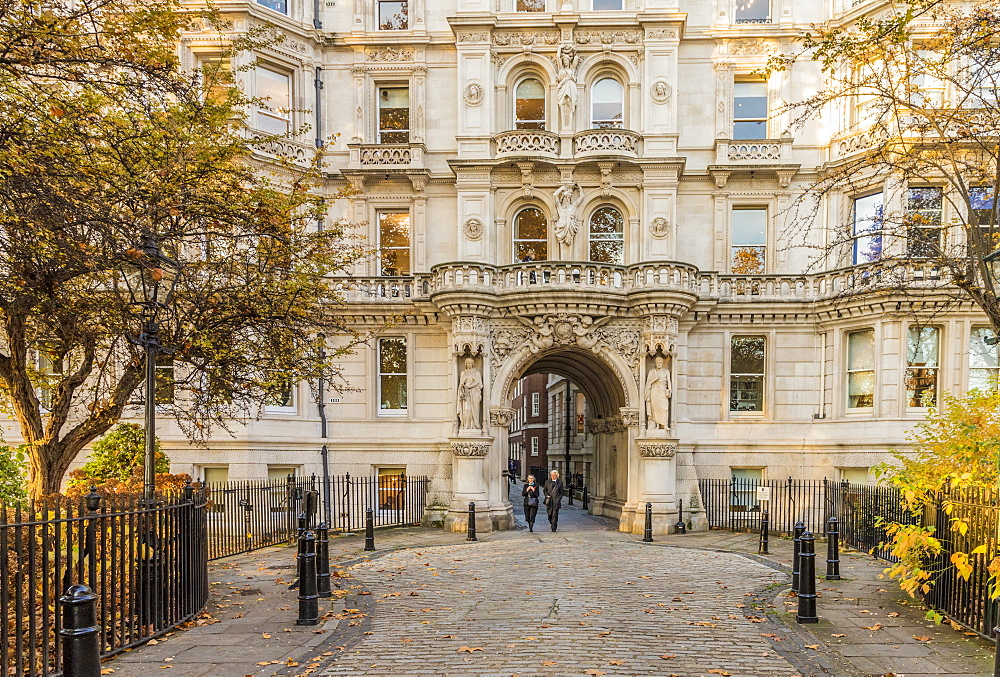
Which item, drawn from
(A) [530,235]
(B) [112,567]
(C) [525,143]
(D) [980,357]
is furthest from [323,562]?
(D) [980,357]

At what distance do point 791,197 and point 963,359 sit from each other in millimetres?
6634

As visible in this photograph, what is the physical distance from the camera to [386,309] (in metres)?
21.2

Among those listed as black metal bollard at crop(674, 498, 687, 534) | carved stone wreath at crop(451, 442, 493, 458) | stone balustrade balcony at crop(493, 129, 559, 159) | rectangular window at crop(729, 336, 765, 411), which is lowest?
black metal bollard at crop(674, 498, 687, 534)

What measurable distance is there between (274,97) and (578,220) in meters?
10.2

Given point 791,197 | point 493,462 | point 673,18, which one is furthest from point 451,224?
point 791,197

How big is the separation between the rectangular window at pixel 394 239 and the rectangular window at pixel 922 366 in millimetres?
15039

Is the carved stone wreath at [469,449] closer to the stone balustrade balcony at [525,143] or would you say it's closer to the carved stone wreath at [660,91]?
the stone balustrade balcony at [525,143]

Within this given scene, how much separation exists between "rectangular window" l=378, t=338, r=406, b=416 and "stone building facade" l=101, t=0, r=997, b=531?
71mm

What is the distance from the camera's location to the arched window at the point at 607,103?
850 inches

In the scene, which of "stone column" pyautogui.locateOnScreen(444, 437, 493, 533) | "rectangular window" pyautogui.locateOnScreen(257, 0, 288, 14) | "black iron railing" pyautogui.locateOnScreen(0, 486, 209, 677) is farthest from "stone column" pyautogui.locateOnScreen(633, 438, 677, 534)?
"rectangular window" pyautogui.locateOnScreen(257, 0, 288, 14)

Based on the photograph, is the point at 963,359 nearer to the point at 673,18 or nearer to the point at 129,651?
the point at 673,18

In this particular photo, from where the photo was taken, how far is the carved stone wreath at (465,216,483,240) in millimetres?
21000

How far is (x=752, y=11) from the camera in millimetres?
21797

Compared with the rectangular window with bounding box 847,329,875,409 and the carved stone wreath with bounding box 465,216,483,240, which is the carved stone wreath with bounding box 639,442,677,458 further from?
the carved stone wreath with bounding box 465,216,483,240
